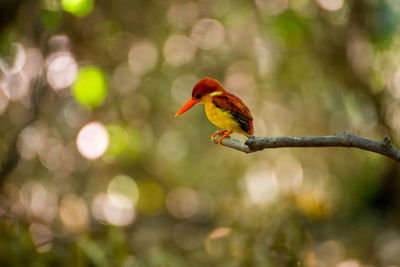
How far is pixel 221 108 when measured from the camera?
1107mm

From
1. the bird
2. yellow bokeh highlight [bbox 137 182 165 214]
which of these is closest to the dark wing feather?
the bird

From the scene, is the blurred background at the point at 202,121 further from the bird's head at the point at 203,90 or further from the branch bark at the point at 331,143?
the branch bark at the point at 331,143

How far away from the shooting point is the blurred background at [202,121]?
131 inches

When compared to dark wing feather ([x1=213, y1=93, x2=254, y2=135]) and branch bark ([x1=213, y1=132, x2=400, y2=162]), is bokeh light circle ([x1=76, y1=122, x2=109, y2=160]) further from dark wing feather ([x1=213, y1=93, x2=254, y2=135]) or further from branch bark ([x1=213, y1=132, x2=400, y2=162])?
branch bark ([x1=213, y1=132, x2=400, y2=162])

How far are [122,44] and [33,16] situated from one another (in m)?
1.19

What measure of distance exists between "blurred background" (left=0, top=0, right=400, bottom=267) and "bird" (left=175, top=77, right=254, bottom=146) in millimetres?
1892

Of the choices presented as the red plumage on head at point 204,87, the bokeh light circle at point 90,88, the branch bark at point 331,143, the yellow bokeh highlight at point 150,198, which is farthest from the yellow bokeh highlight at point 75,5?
the yellow bokeh highlight at point 150,198

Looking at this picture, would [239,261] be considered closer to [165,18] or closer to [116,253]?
[116,253]

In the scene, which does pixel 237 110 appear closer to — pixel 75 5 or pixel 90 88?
pixel 75 5

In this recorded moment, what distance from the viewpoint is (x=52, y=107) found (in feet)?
11.9

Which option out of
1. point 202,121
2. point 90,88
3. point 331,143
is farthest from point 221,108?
point 202,121

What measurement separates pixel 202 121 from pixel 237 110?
3123 mm

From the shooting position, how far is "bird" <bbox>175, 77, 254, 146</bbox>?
3.62 ft

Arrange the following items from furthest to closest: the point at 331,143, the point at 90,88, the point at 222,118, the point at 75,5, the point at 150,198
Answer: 1. the point at 150,198
2. the point at 90,88
3. the point at 75,5
4. the point at 222,118
5. the point at 331,143
